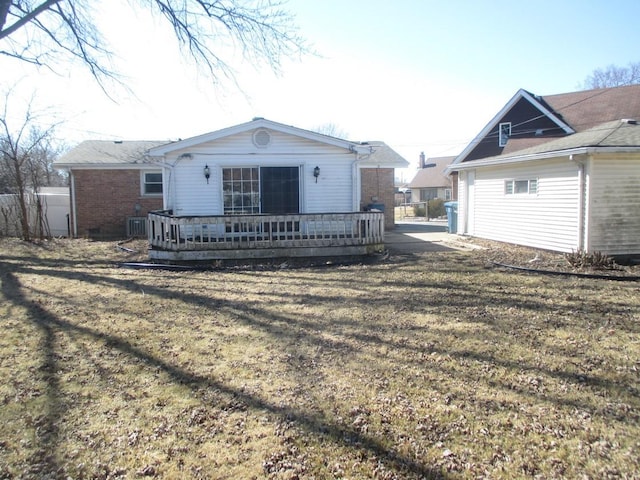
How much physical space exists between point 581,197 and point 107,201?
56.8 feet

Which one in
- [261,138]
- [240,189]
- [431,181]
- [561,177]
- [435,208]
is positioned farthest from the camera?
[431,181]

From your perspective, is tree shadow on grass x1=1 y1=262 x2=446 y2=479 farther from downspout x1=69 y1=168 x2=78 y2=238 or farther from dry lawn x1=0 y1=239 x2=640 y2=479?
downspout x1=69 y1=168 x2=78 y2=238

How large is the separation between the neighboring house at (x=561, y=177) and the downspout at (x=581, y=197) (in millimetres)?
24

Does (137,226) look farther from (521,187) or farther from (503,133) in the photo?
(503,133)

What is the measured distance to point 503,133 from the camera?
63.4 feet

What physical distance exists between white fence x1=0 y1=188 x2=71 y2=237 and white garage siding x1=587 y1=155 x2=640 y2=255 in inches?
709

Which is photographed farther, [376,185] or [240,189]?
[376,185]

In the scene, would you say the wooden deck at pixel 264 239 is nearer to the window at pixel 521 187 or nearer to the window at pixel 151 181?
the window at pixel 521 187

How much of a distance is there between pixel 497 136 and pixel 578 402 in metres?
17.4

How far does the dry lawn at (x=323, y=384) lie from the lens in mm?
3125

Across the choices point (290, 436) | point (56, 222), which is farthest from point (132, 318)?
point (56, 222)

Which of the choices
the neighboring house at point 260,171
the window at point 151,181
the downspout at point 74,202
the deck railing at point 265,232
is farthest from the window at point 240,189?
the downspout at point 74,202

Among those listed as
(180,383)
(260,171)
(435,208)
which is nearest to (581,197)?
(260,171)

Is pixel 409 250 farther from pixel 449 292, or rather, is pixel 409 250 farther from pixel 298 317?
pixel 298 317
